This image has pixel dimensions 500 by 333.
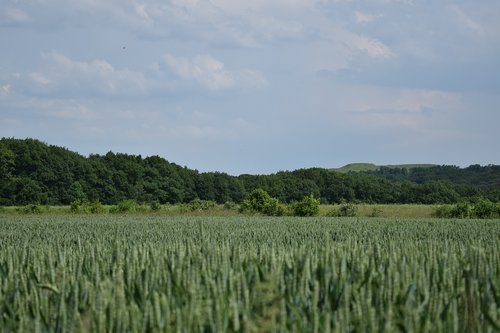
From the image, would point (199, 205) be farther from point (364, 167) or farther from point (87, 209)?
point (364, 167)

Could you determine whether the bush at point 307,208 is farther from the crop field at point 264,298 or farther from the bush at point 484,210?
the crop field at point 264,298

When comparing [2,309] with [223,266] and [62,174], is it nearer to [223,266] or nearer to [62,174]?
[223,266]

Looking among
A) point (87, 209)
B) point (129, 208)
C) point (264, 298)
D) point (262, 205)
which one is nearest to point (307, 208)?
point (262, 205)

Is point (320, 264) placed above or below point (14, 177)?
below

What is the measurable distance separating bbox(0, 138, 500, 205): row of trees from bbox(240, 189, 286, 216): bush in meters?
22.2

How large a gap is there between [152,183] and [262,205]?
35.8 meters

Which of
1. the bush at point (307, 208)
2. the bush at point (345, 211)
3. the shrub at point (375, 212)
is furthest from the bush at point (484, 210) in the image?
the bush at point (307, 208)

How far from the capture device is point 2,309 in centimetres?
488

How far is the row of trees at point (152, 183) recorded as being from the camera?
65.4 m

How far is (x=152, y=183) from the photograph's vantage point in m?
76.2

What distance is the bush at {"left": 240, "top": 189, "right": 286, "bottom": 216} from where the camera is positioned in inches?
1673

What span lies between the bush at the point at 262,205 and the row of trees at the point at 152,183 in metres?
22.2

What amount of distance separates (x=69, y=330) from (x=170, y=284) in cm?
137

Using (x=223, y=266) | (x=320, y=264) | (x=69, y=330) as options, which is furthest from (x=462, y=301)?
(x=69, y=330)
